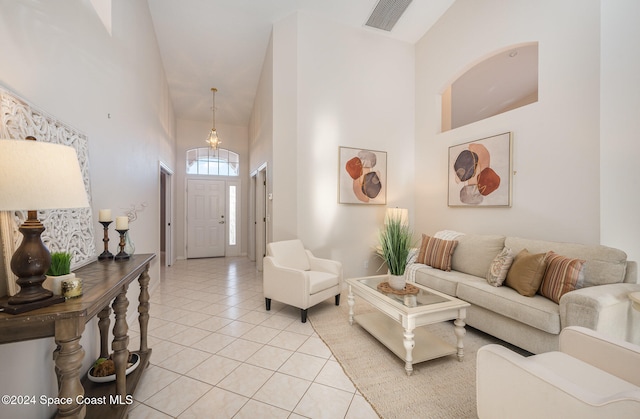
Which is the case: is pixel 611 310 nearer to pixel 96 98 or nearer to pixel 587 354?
pixel 587 354

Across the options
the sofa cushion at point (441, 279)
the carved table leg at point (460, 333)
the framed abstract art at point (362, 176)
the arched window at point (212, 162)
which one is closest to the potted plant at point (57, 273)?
the carved table leg at point (460, 333)

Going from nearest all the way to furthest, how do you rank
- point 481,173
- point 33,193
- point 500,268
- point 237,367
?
point 33,193
point 237,367
point 500,268
point 481,173

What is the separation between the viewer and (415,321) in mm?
1901

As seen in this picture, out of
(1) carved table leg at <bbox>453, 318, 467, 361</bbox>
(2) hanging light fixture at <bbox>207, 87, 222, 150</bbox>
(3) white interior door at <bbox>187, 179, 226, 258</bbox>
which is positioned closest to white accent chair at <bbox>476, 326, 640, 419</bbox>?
(1) carved table leg at <bbox>453, 318, 467, 361</bbox>

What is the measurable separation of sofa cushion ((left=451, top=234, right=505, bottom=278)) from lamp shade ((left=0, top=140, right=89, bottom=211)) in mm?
3395

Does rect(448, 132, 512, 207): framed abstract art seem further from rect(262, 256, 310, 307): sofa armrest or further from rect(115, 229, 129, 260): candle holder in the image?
rect(115, 229, 129, 260): candle holder

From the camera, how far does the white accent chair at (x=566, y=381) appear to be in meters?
0.89

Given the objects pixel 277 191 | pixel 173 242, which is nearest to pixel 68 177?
pixel 277 191

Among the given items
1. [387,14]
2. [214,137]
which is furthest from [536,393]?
[214,137]

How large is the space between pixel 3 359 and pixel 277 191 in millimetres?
3032

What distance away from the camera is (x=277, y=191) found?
3867 millimetres

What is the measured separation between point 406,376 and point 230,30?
487 centimetres

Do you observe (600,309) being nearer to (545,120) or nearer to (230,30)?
(545,120)

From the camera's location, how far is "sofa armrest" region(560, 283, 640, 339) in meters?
1.71
